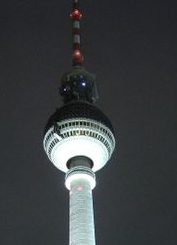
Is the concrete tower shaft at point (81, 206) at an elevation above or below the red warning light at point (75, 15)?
below

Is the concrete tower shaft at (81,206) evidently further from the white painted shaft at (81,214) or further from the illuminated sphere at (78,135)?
the illuminated sphere at (78,135)

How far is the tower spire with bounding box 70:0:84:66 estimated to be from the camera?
10214cm

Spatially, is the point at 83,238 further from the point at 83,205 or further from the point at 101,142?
the point at 101,142

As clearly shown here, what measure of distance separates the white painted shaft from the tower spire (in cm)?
2897

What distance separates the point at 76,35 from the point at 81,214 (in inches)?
1654

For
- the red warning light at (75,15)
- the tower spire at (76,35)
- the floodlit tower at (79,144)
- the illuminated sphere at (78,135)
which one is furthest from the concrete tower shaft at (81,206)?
the red warning light at (75,15)

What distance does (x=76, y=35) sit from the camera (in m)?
105

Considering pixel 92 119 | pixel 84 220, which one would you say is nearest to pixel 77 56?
pixel 92 119

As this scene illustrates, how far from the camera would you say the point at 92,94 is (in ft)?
312

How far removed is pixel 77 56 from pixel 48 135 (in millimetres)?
23728

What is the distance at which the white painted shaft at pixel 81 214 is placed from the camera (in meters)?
74.8

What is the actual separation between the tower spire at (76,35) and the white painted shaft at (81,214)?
29.0 metres

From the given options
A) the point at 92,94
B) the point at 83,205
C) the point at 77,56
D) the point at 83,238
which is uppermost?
the point at 77,56

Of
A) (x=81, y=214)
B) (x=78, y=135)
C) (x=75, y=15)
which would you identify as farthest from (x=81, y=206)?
(x=75, y=15)
